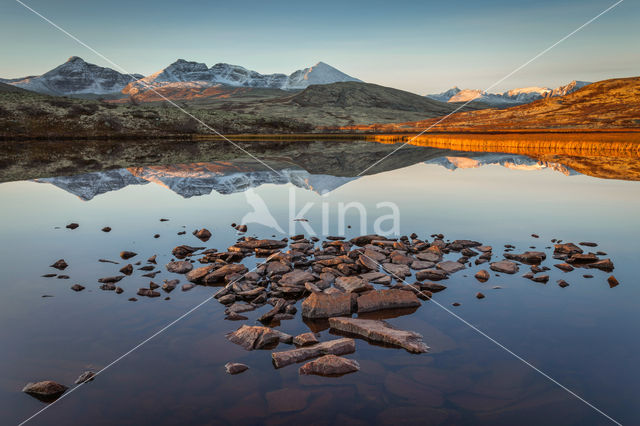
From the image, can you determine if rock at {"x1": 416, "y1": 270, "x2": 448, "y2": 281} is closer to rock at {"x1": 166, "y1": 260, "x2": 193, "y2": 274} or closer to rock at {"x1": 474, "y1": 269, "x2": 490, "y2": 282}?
rock at {"x1": 474, "y1": 269, "x2": 490, "y2": 282}

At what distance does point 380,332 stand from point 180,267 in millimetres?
7954

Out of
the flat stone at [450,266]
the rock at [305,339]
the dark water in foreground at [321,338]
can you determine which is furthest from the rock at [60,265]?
the flat stone at [450,266]

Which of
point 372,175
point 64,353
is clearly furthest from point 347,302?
point 372,175

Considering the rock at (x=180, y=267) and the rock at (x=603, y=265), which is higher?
the rock at (x=180, y=267)

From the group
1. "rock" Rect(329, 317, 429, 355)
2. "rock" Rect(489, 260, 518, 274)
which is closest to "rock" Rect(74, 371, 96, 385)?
"rock" Rect(329, 317, 429, 355)

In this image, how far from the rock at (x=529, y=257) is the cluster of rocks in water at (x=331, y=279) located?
0.03m

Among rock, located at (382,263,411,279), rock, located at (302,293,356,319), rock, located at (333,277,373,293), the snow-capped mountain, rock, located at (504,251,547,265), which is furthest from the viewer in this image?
the snow-capped mountain

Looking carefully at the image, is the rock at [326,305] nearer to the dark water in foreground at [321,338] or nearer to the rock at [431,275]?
the dark water in foreground at [321,338]

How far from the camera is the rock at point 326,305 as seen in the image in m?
10.7

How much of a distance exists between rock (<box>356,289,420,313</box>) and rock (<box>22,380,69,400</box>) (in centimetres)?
695

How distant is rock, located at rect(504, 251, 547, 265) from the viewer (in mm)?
14945

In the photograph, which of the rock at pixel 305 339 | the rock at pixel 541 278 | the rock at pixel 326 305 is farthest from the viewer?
the rock at pixel 541 278

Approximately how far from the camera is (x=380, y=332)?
9406mm

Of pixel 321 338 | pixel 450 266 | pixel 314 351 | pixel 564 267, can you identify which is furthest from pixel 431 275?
pixel 314 351
